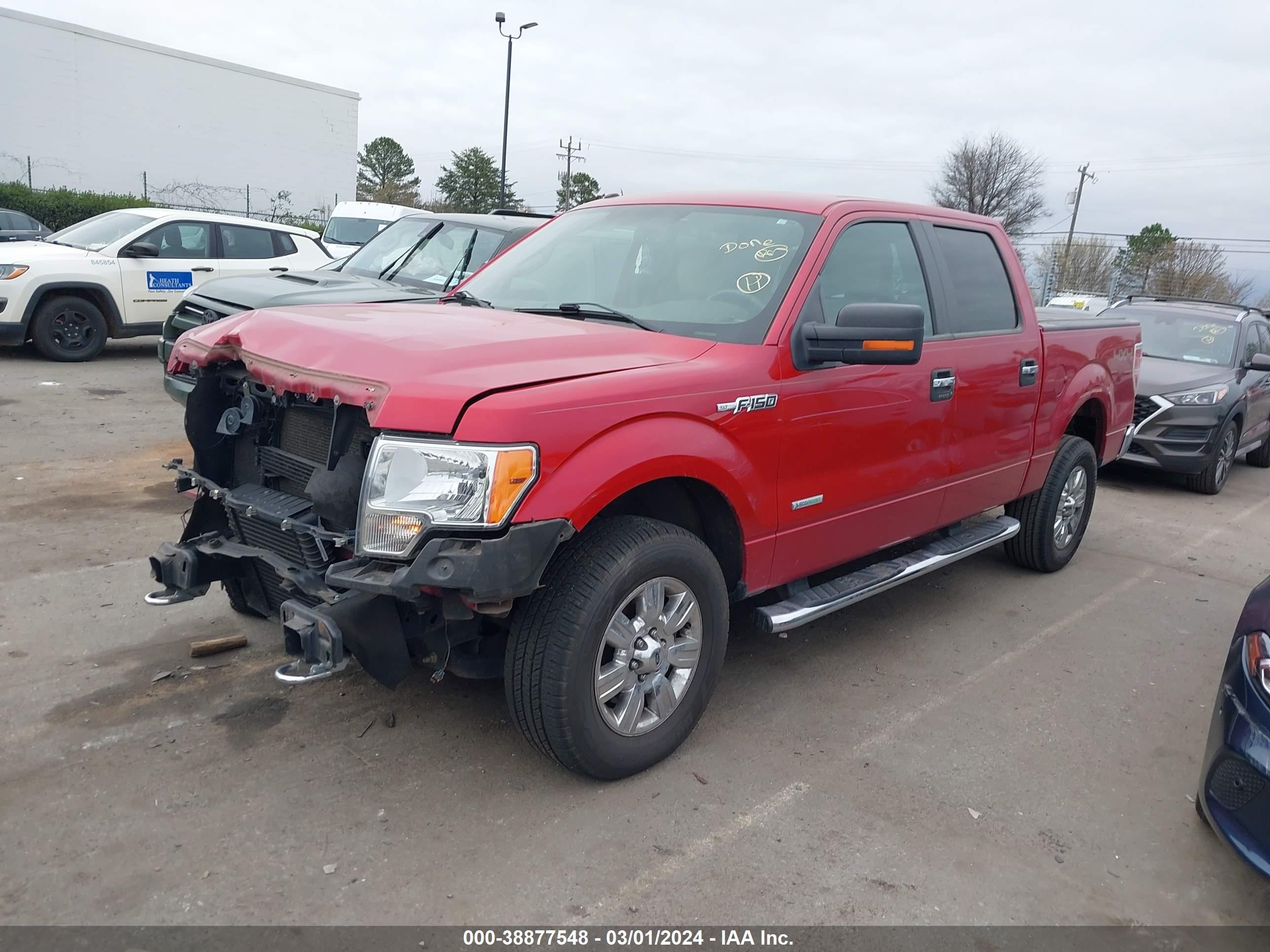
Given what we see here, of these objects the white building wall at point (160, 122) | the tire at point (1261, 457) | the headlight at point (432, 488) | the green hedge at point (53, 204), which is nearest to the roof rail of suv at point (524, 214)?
the headlight at point (432, 488)

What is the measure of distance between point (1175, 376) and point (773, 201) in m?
6.72

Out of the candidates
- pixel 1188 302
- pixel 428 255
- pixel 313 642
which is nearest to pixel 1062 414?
pixel 313 642

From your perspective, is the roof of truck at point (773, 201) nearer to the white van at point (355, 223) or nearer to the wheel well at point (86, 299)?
Answer: the wheel well at point (86, 299)

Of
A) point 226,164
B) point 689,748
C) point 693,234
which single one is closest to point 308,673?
point 689,748

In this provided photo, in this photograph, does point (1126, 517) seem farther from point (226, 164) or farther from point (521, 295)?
point (226, 164)

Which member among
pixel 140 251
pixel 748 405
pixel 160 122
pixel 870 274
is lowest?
pixel 748 405

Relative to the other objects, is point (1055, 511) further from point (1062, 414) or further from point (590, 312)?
point (590, 312)

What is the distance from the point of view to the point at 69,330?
1069cm

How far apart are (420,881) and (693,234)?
2751 mm

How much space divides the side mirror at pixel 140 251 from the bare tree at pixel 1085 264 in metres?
41.5

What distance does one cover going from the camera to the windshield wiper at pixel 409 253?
8.39 m

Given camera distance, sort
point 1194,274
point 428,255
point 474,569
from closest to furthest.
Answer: point 474,569 → point 428,255 → point 1194,274

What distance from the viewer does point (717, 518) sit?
3.60m

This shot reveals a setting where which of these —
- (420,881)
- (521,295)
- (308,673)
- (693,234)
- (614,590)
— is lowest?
(420,881)
